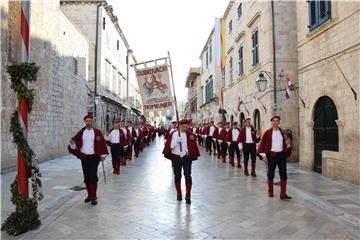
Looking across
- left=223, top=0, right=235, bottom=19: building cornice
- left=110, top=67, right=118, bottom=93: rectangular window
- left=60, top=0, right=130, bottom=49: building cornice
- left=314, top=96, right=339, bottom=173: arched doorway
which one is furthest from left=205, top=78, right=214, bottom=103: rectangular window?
left=314, top=96, right=339, bottom=173: arched doorway

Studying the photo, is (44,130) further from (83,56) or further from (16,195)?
(16,195)

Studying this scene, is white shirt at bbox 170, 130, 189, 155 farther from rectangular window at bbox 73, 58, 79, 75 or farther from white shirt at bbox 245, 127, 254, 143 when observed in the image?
rectangular window at bbox 73, 58, 79, 75

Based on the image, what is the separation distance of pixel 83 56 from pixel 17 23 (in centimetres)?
935

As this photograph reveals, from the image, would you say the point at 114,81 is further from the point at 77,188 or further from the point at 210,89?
the point at 77,188

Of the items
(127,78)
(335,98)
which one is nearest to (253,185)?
(335,98)

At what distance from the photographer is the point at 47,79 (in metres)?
13.9

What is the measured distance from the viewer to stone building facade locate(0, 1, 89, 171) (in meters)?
10.4

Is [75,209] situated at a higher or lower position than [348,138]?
lower

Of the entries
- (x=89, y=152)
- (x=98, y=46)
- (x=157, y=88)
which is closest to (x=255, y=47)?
(x=157, y=88)

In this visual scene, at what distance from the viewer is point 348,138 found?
8625 millimetres

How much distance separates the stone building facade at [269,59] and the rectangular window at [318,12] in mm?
3475

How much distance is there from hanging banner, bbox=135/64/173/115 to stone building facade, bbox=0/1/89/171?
14.4 feet

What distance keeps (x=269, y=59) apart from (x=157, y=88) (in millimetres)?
6587

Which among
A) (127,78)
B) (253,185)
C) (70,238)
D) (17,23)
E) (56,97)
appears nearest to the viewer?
(70,238)
